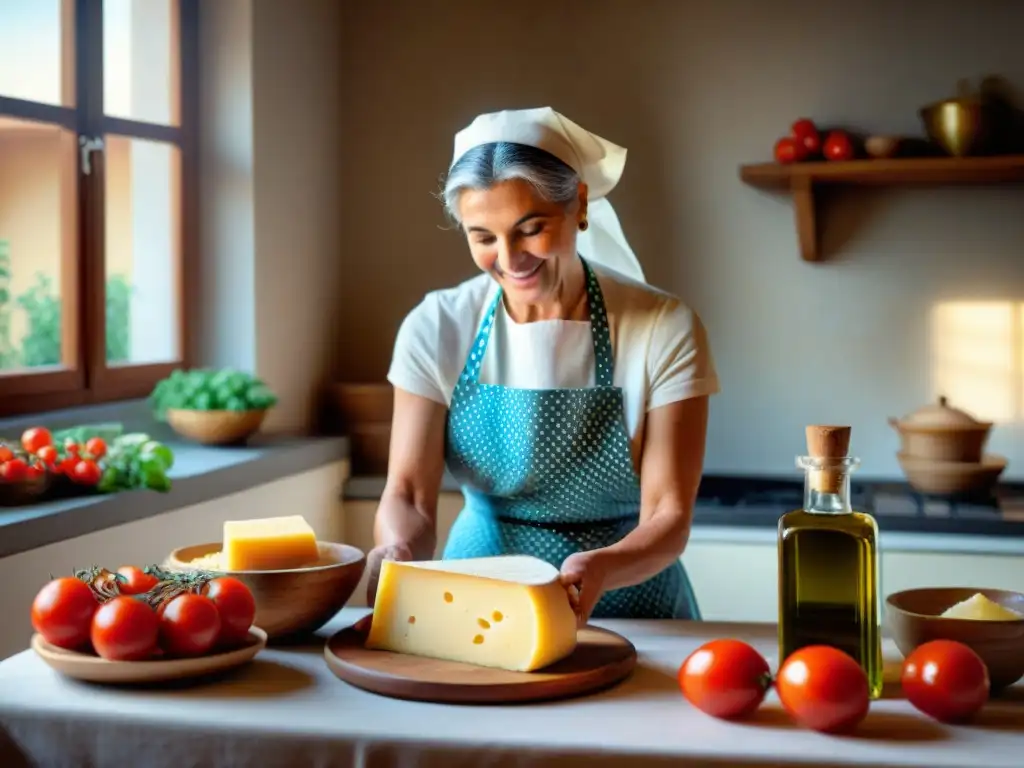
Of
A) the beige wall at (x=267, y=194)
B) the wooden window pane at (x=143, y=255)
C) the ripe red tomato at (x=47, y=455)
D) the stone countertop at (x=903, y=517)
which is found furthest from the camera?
the beige wall at (x=267, y=194)

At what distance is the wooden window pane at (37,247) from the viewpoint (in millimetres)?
2613

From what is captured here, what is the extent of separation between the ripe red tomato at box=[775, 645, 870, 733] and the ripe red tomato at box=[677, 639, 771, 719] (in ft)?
0.09

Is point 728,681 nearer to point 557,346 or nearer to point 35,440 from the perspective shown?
point 557,346

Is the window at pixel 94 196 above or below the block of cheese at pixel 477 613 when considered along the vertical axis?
above

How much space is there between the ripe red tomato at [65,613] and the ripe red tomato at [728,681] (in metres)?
0.62

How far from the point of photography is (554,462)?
1968 mm

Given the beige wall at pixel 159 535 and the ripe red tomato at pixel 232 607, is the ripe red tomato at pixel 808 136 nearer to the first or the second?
the beige wall at pixel 159 535

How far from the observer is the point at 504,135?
1.79 metres

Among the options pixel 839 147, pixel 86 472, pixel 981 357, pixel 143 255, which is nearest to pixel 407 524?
pixel 86 472

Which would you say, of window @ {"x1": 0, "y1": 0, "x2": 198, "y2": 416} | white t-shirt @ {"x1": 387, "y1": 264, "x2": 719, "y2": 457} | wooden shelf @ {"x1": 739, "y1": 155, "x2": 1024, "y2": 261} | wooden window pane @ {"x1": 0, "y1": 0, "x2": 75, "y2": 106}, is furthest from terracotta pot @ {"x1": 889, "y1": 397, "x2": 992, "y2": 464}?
wooden window pane @ {"x1": 0, "y1": 0, "x2": 75, "y2": 106}

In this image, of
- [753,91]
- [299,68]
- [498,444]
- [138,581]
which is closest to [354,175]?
[299,68]

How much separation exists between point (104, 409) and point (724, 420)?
167 cm

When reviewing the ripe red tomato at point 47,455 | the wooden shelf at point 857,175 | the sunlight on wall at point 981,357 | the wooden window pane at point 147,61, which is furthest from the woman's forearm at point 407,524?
the sunlight on wall at point 981,357

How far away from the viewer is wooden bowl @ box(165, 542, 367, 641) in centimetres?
145
